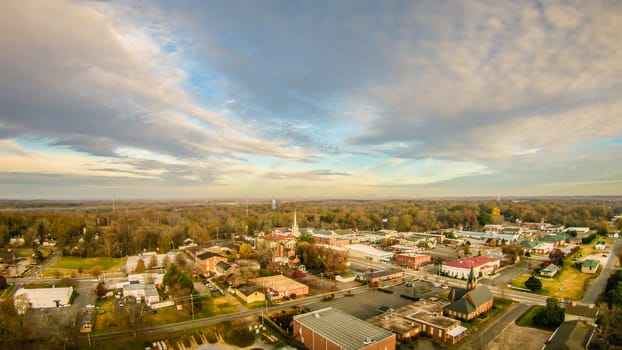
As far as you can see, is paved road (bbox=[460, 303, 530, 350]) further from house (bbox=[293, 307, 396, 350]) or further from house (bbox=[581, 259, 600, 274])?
house (bbox=[581, 259, 600, 274])

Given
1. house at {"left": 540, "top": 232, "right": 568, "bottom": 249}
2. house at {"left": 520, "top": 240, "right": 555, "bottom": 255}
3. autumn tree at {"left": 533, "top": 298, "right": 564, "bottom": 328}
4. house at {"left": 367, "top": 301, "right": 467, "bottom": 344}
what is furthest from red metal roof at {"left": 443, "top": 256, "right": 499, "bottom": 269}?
house at {"left": 540, "top": 232, "right": 568, "bottom": 249}

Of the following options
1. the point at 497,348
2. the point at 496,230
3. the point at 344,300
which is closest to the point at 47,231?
the point at 344,300

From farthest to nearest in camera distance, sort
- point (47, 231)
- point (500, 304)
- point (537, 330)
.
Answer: point (47, 231), point (500, 304), point (537, 330)

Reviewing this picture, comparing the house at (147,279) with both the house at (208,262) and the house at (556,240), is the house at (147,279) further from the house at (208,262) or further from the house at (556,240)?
the house at (556,240)

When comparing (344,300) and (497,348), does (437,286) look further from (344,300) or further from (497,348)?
(497,348)

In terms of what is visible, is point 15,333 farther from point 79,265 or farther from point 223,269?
point 79,265

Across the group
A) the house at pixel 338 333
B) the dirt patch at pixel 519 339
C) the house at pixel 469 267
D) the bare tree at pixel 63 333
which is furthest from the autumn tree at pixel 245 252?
the dirt patch at pixel 519 339
